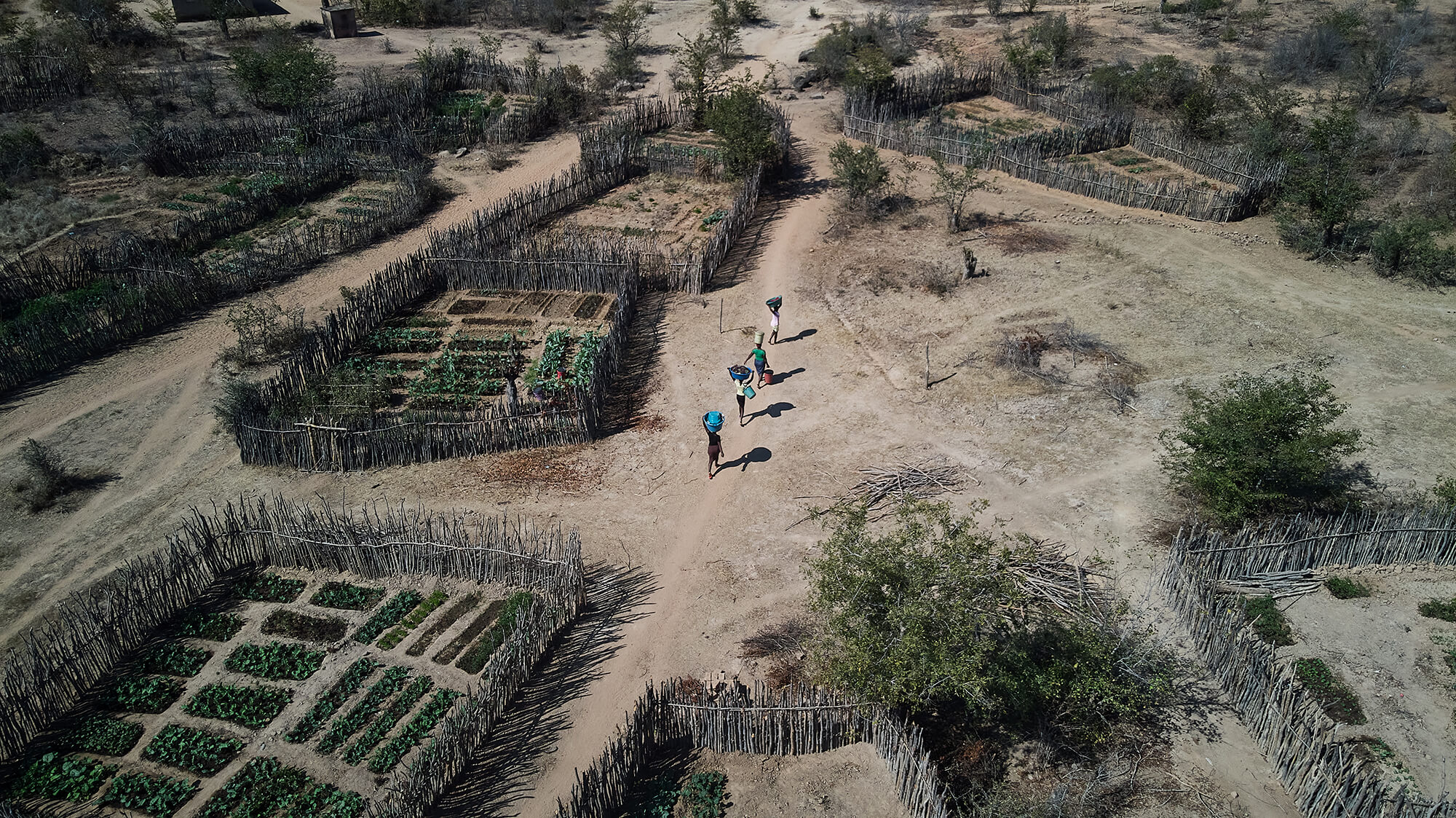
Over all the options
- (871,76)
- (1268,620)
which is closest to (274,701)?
(1268,620)

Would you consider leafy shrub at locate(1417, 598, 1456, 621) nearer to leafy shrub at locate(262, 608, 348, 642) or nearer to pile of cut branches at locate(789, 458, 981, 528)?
pile of cut branches at locate(789, 458, 981, 528)

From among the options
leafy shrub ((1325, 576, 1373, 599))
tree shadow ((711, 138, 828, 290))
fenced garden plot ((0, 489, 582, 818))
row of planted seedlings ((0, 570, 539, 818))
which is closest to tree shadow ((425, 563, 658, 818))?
fenced garden plot ((0, 489, 582, 818))

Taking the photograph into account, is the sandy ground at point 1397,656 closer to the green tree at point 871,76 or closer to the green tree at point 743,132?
the green tree at point 743,132

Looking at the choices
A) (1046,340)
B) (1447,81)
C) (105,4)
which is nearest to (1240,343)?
(1046,340)

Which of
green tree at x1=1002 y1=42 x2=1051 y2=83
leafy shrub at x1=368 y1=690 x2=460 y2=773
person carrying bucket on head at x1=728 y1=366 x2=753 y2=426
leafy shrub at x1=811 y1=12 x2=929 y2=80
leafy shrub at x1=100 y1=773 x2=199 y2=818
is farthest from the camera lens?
leafy shrub at x1=811 y1=12 x2=929 y2=80

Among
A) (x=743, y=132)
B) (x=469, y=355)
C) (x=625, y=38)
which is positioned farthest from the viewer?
(x=625, y=38)

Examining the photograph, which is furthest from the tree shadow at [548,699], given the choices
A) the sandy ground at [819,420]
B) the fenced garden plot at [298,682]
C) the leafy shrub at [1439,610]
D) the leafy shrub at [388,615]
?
the leafy shrub at [1439,610]

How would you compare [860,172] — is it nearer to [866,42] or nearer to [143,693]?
[866,42]
